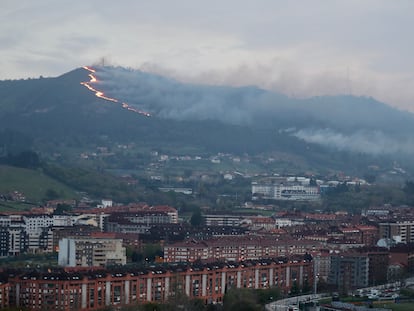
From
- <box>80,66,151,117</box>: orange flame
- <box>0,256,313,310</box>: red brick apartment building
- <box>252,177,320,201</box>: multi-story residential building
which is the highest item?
<box>80,66,151,117</box>: orange flame

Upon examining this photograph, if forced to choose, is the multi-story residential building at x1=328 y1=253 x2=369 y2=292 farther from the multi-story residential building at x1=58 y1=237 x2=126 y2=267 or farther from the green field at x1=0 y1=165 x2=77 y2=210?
the green field at x1=0 y1=165 x2=77 y2=210

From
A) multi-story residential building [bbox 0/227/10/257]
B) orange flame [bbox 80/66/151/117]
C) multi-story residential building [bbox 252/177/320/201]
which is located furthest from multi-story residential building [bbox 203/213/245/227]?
orange flame [bbox 80/66/151/117]

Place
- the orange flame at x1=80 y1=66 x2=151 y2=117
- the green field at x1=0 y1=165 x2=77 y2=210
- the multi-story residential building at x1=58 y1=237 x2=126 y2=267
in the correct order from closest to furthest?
the multi-story residential building at x1=58 y1=237 x2=126 y2=267
the green field at x1=0 y1=165 x2=77 y2=210
the orange flame at x1=80 y1=66 x2=151 y2=117

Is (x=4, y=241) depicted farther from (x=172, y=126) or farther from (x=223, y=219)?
(x=172, y=126)

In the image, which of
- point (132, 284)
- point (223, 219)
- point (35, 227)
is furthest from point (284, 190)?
point (132, 284)

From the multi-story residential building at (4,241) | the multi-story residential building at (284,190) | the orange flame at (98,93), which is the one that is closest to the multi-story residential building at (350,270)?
the multi-story residential building at (4,241)

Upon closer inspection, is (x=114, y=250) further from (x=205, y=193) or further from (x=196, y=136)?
(x=196, y=136)
